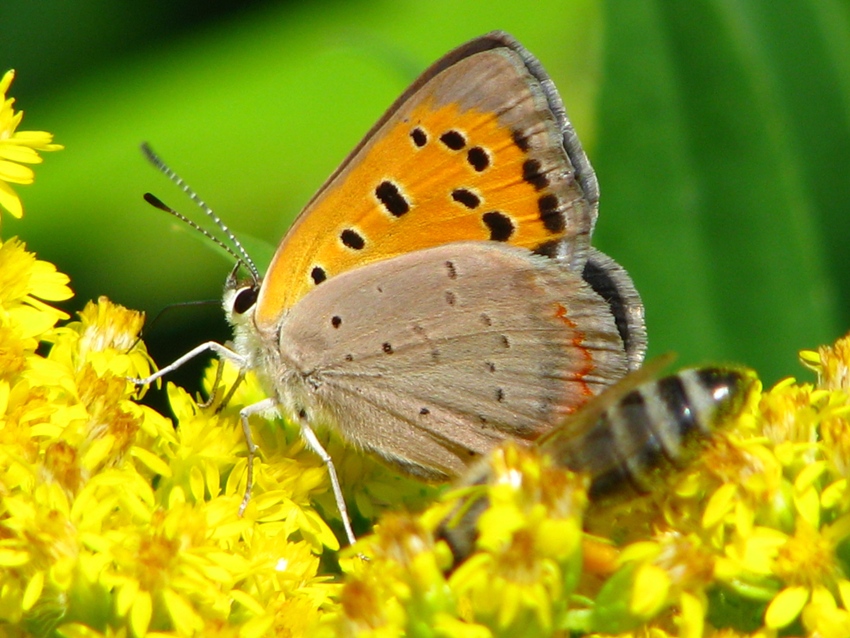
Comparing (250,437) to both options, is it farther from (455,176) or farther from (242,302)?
(455,176)

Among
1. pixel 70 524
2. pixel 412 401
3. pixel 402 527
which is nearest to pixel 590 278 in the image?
pixel 412 401

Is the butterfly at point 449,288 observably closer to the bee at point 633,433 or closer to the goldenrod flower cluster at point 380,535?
the goldenrod flower cluster at point 380,535

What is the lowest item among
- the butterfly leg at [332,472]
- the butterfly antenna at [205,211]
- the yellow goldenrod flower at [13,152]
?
the butterfly leg at [332,472]

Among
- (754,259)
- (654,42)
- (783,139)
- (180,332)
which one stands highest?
(654,42)

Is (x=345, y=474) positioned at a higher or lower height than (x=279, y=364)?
lower

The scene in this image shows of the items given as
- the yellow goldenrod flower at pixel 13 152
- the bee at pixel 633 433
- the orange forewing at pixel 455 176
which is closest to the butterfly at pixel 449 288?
the orange forewing at pixel 455 176

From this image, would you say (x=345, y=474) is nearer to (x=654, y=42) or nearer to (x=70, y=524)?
(x=70, y=524)
